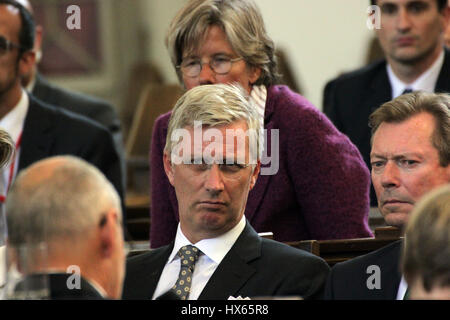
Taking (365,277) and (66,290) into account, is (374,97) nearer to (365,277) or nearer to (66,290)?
(365,277)

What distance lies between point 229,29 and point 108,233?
5.03ft

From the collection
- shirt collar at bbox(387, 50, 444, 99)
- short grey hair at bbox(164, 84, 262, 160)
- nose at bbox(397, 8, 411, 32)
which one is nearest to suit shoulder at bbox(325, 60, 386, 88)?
shirt collar at bbox(387, 50, 444, 99)

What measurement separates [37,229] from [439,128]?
1369 mm

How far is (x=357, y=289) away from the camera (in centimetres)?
282

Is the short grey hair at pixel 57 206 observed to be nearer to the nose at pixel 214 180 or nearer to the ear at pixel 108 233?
the ear at pixel 108 233

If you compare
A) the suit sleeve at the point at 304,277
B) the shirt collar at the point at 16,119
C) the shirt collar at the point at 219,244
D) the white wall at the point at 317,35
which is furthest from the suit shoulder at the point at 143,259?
the white wall at the point at 317,35

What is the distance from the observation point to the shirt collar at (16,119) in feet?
14.9

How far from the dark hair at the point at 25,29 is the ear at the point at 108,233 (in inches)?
98.5

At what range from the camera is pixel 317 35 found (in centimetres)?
862

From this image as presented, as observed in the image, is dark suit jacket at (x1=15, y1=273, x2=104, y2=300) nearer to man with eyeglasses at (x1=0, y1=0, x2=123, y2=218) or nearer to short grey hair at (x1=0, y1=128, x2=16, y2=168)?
short grey hair at (x1=0, y1=128, x2=16, y2=168)

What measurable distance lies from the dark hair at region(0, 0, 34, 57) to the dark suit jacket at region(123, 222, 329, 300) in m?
1.92

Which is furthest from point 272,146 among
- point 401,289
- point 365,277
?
point 401,289

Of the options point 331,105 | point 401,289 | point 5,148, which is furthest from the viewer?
point 331,105
